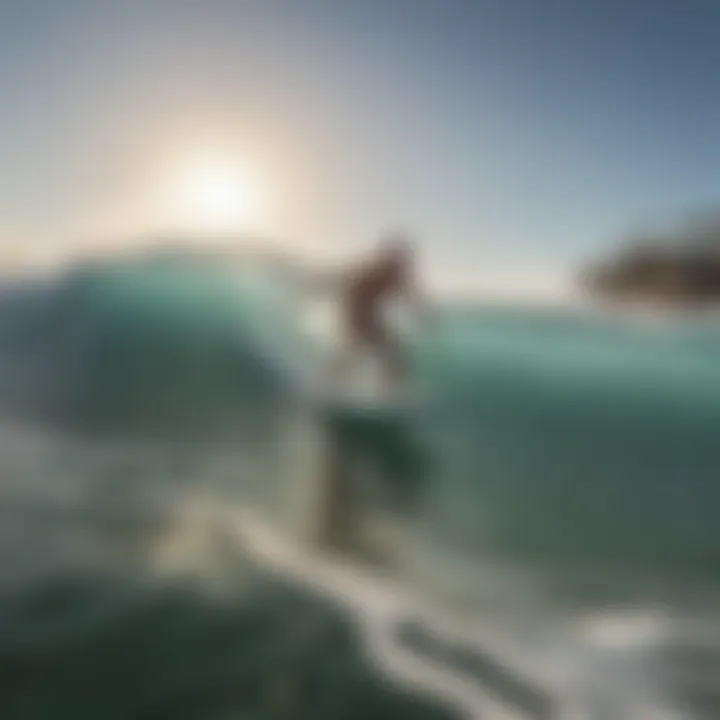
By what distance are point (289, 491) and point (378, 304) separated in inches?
11.2

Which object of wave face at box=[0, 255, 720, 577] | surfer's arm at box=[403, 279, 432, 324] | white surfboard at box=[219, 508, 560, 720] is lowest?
white surfboard at box=[219, 508, 560, 720]

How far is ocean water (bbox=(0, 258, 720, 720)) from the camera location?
0.98 metres

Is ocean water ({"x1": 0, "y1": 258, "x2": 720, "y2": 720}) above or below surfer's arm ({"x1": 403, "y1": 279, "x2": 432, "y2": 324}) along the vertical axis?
below

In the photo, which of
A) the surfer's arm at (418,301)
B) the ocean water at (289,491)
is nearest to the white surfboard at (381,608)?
the ocean water at (289,491)

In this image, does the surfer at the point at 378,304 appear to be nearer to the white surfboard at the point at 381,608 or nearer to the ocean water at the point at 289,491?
the ocean water at the point at 289,491

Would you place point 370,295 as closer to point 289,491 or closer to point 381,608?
point 289,491

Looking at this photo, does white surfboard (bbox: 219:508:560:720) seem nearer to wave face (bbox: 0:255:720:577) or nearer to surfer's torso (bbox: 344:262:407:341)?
wave face (bbox: 0:255:720:577)

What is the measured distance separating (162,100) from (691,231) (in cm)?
78

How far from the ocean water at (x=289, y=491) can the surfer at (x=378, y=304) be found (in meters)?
0.03

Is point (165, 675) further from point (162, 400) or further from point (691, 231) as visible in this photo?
point (691, 231)

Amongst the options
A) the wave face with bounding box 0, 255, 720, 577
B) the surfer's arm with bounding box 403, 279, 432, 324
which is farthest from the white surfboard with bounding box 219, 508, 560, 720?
the surfer's arm with bounding box 403, 279, 432, 324

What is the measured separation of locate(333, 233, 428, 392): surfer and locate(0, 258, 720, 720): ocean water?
3 cm

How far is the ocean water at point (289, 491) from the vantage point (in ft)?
3.23

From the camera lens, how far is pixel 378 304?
1197mm
